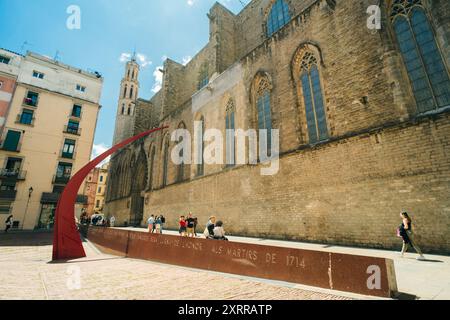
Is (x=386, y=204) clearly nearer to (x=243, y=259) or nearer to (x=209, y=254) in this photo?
(x=243, y=259)

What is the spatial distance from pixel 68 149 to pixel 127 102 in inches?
692

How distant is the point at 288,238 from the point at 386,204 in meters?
3.93

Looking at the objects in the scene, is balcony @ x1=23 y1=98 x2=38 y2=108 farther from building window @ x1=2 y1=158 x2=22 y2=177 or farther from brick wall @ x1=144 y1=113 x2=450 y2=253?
brick wall @ x1=144 y1=113 x2=450 y2=253

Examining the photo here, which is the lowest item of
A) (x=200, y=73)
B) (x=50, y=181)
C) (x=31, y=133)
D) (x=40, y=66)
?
(x=50, y=181)

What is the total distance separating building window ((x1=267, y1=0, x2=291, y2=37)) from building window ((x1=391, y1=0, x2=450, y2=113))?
10.7 m

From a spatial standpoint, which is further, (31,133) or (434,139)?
(31,133)

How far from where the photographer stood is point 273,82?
463 inches

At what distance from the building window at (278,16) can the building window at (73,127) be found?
946 inches

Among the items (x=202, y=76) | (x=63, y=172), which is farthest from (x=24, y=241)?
(x=202, y=76)

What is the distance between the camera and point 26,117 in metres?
23.1

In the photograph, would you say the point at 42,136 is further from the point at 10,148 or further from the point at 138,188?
the point at 138,188

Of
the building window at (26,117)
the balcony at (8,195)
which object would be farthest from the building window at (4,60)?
the balcony at (8,195)

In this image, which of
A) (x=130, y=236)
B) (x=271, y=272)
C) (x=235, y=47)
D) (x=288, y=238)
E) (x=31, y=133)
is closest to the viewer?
(x=271, y=272)

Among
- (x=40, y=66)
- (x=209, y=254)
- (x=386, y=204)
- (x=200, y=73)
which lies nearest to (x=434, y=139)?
(x=386, y=204)
